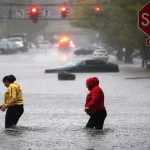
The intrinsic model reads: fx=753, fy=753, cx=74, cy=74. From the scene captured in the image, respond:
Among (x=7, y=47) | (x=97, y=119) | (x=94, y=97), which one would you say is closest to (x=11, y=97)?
(x=94, y=97)

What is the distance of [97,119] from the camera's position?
58.9ft

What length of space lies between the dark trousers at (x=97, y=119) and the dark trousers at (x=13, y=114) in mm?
1689

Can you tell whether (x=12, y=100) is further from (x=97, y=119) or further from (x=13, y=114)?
(x=97, y=119)

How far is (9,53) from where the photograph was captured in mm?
96812

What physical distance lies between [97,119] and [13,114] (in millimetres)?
2011

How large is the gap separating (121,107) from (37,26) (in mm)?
107475

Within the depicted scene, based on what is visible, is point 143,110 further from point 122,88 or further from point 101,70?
point 101,70

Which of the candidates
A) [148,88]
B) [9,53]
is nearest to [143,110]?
[148,88]

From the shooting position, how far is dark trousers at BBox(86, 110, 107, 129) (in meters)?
17.8

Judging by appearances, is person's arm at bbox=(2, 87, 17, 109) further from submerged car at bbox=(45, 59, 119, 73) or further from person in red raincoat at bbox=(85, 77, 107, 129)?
submerged car at bbox=(45, 59, 119, 73)

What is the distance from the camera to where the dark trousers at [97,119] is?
17844 mm

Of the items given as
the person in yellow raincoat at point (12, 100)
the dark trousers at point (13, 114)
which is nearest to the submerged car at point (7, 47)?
the dark trousers at point (13, 114)

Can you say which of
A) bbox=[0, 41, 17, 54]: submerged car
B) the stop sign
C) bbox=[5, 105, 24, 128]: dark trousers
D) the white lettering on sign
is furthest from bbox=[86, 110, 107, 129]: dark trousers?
bbox=[0, 41, 17, 54]: submerged car

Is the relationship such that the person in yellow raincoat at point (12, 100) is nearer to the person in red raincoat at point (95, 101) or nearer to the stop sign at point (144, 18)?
the person in red raincoat at point (95, 101)
